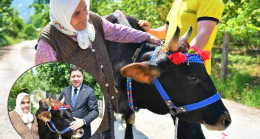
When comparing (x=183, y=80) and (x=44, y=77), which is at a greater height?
(x=44, y=77)

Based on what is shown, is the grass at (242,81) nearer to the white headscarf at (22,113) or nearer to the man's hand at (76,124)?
the man's hand at (76,124)

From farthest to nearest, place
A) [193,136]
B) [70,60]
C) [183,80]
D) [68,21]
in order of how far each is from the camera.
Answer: [193,136]
[183,80]
[70,60]
[68,21]

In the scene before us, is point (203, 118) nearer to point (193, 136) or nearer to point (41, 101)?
point (193, 136)

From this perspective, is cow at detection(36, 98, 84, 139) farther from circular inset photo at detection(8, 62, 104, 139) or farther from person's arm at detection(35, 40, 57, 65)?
person's arm at detection(35, 40, 57, 65)

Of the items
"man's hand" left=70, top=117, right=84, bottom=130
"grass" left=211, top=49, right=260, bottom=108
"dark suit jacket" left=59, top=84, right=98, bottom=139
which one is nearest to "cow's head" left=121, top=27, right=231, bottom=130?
"dark suit jacket" left=59, top=84, right=98, bottom=139

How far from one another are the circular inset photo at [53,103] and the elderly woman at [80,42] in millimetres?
203

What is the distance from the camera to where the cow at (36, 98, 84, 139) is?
5.72 feet

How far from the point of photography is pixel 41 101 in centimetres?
173

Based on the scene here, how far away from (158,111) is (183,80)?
1.77 feet

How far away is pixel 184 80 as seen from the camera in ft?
7.91

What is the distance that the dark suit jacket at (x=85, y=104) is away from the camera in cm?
181

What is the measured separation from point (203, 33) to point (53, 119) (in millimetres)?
1774

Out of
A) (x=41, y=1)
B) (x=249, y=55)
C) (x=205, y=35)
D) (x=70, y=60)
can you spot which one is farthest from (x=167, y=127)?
(x=41, y=1)

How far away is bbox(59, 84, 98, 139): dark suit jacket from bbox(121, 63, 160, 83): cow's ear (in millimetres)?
459
